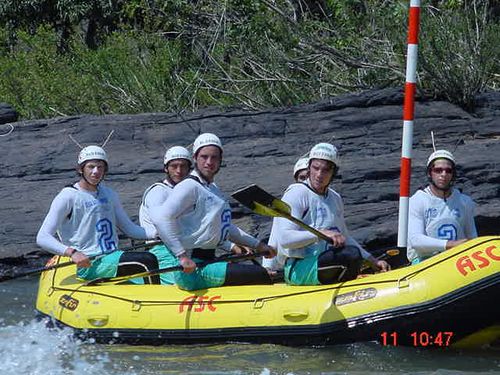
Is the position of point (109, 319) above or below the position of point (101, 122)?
below

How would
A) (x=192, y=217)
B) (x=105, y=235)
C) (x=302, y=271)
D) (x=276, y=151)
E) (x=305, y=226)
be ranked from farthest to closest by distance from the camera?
(x=276, y=151), (x=105, y=235), (x=192, y=217), (x=302, y=271), (x=305, y=226)

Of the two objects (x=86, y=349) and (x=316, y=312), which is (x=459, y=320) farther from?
(x=86, y=349)

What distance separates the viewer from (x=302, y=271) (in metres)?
7.99

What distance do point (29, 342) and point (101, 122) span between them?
655 cm

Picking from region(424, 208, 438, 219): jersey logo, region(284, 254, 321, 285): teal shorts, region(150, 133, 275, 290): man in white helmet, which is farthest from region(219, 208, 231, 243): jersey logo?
region(424, 208, 438, 219): jersey logo

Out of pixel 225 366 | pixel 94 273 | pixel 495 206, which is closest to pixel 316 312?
pixel 225 366

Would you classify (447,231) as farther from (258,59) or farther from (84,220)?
(258,59)

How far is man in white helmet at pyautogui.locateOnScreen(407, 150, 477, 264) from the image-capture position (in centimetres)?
841

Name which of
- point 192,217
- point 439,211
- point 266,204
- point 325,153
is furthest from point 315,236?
point 439,211

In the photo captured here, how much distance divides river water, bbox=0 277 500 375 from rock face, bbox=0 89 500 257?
12.9 ft

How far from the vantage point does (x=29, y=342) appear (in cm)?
824

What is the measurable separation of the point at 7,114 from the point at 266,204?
8.38 m
